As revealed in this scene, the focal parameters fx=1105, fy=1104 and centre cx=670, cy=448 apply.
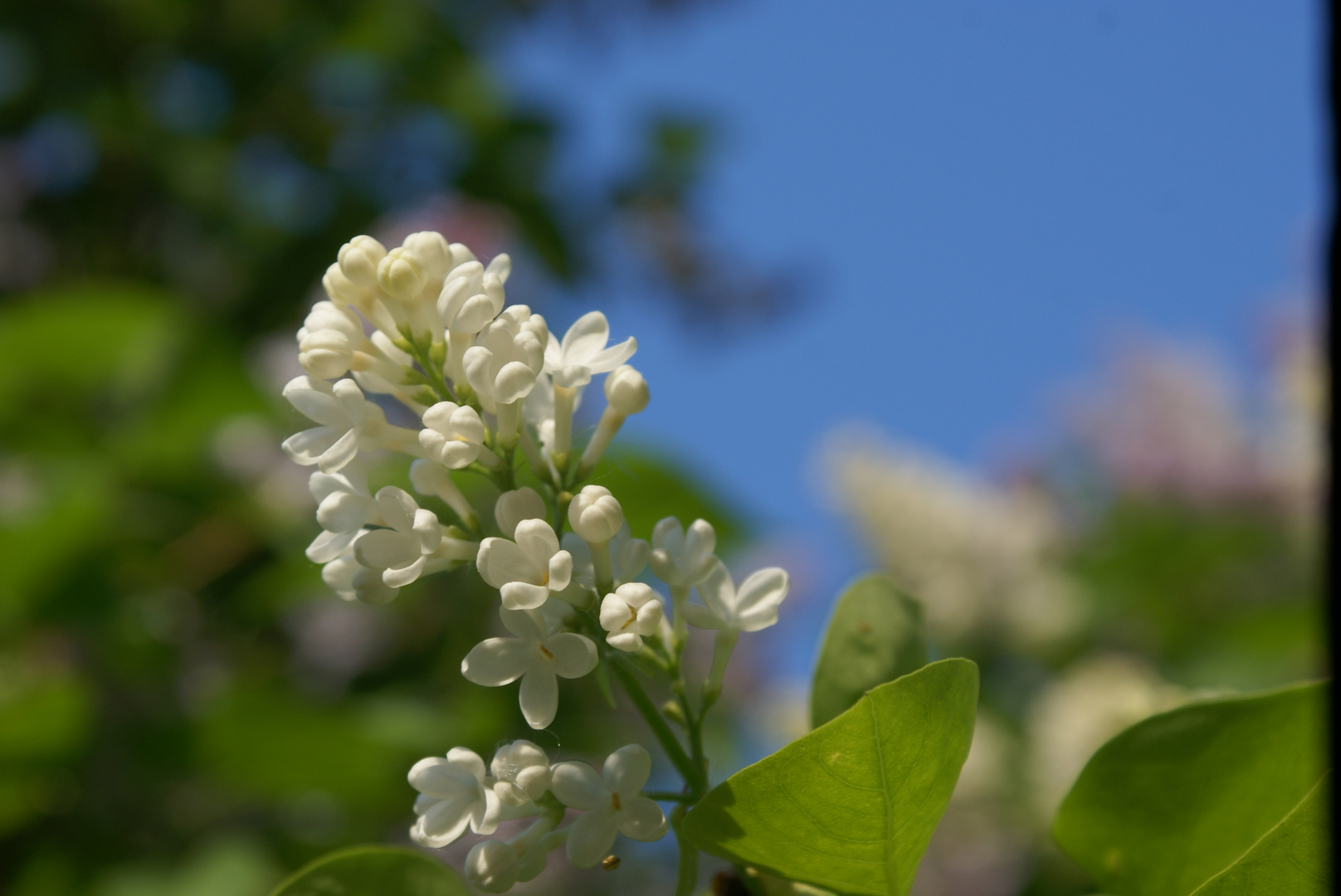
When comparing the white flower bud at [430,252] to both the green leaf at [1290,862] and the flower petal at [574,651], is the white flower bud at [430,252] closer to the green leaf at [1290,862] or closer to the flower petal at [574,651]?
the flower petal at [574,651]

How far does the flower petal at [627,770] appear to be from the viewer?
406mm

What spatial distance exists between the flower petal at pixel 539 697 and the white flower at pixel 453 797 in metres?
0.03

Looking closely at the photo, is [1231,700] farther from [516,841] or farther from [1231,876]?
[516,841]

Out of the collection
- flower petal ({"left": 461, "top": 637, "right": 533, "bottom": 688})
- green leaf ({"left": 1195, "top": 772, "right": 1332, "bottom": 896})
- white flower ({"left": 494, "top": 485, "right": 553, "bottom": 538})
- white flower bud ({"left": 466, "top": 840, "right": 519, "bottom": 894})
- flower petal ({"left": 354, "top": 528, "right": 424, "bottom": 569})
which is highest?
flower petal ({"left": 354, "top": 528, "right": 424, "bottom": 569})

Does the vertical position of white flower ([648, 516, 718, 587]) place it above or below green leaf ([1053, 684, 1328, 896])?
above

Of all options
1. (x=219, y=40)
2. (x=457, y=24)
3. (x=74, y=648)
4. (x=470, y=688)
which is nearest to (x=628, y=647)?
(x=470, y=688)

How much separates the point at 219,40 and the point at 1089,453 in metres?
2.41

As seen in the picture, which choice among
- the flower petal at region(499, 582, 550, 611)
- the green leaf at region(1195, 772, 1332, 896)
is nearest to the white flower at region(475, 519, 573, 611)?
the flower petal at region(499, 582, 550, 611)

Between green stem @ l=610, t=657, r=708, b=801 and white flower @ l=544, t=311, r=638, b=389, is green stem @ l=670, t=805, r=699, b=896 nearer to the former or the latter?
green stem @ l=610, t=657, r=708, b=801

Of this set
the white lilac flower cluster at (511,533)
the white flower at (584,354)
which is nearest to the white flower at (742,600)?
the white lilac flower cluster at (511,533)

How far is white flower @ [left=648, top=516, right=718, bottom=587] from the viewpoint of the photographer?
1.50 ft

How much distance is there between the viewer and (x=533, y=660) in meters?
0.42

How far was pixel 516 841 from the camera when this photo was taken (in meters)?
0.44

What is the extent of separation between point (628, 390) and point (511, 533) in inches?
3.3
